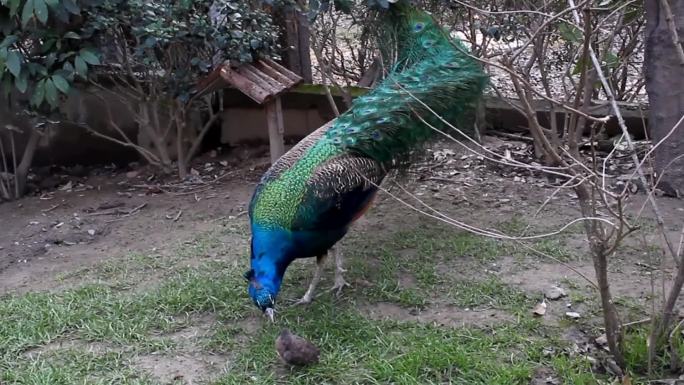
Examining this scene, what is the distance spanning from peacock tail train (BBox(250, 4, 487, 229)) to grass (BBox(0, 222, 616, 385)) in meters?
0.54

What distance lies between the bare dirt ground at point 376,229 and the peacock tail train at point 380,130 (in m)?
0.38

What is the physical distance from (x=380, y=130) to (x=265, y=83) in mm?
1417

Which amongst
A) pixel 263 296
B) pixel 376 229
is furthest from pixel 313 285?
pixel 376 229

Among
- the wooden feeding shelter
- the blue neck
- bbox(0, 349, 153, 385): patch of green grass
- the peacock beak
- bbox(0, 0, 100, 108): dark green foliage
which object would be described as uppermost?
bbox(0, 0, 100, 108): dark green foliage

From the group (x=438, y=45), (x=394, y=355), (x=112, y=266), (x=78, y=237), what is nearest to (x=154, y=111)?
(x=78, y=237)

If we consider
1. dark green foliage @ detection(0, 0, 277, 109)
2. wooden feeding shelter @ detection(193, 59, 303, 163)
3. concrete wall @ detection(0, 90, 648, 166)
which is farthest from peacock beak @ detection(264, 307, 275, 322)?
concrete wall @ detection(0, 90, 648, 166)

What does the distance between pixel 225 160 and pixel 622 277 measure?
3572 mm

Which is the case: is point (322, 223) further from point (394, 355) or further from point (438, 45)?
point (438, 45)

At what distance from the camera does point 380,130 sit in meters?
4.12

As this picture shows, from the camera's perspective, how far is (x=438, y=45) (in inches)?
179

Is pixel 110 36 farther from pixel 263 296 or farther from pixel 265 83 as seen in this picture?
pixel 263 296

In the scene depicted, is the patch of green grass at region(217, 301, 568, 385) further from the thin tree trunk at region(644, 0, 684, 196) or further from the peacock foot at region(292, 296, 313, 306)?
the thin tree trunk at region(644, 0, 684, 196)

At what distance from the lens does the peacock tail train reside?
12.7 feet

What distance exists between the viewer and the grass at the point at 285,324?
3383 mm
